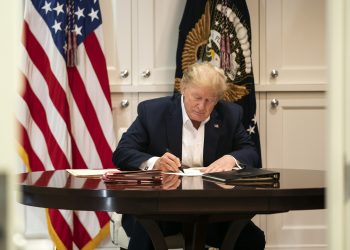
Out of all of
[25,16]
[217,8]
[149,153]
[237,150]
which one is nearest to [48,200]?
[149,153]

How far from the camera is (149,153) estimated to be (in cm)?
317

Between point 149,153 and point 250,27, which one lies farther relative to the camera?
point 250,27

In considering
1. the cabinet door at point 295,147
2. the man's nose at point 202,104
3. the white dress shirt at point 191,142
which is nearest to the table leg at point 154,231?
the white dress shirt at point 191,142

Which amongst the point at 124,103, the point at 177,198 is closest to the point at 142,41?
the point at 124,103

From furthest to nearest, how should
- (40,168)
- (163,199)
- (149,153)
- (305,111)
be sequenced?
(305,111) → (40,168) → (149,153) → (163,199)

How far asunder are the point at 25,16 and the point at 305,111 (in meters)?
2.03

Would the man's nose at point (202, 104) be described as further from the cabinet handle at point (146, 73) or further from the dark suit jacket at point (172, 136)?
the cabinet handle at point (146, 73)

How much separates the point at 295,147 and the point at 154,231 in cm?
239

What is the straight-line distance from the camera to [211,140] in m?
3.18

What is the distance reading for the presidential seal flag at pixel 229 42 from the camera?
4.38m

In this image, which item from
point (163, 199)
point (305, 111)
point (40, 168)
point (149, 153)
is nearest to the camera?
point (163, 199)

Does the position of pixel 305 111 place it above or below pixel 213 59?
below

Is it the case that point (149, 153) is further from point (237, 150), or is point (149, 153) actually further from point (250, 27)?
point (250, 27)

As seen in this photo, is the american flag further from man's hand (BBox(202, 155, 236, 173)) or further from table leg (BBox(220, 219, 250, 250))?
table leg (BBox(220, 219, 250, 250))
